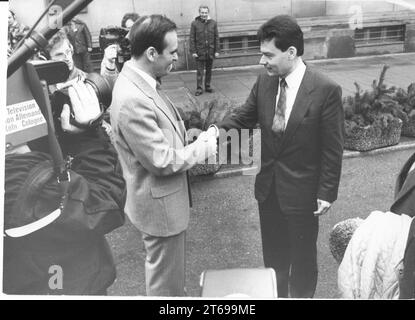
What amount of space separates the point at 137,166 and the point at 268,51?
2.19 feet

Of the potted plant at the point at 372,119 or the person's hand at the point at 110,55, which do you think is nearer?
the person's hand at the point at 110,55

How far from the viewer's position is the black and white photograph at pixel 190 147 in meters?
1.57

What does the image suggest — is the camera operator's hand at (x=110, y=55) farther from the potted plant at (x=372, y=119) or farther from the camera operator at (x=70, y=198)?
the potted plant at (x=372, y=119)

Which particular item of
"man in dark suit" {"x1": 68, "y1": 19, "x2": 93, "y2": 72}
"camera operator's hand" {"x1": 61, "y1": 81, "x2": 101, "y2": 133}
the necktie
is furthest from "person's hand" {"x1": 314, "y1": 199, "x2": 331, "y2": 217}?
"man in dark suit" {"x1": 68, "y1": 19, "x2": 93, "y2": 72}

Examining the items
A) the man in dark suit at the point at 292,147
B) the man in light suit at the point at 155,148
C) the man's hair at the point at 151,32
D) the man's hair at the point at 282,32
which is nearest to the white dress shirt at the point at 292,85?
the man in dark suit at the point at 292,147

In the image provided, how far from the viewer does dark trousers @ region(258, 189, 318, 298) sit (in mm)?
2020

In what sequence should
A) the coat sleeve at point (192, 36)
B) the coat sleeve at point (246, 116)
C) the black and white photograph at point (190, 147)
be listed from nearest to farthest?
1. the black and white photograph at point (190, 147)
2. the coat sleeve at point (192, 36)
3. the coat sleeve at point (246, 116)

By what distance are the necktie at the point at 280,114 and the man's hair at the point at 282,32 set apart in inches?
6.2

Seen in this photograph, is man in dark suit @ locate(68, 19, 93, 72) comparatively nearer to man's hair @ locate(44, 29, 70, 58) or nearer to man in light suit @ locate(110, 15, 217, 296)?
man's hair @ locate(44, 29, 70, 58)

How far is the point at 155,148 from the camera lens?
1.58 m

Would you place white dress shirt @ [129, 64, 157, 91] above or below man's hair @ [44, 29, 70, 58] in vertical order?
below

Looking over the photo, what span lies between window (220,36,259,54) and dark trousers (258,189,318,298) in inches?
24.6
